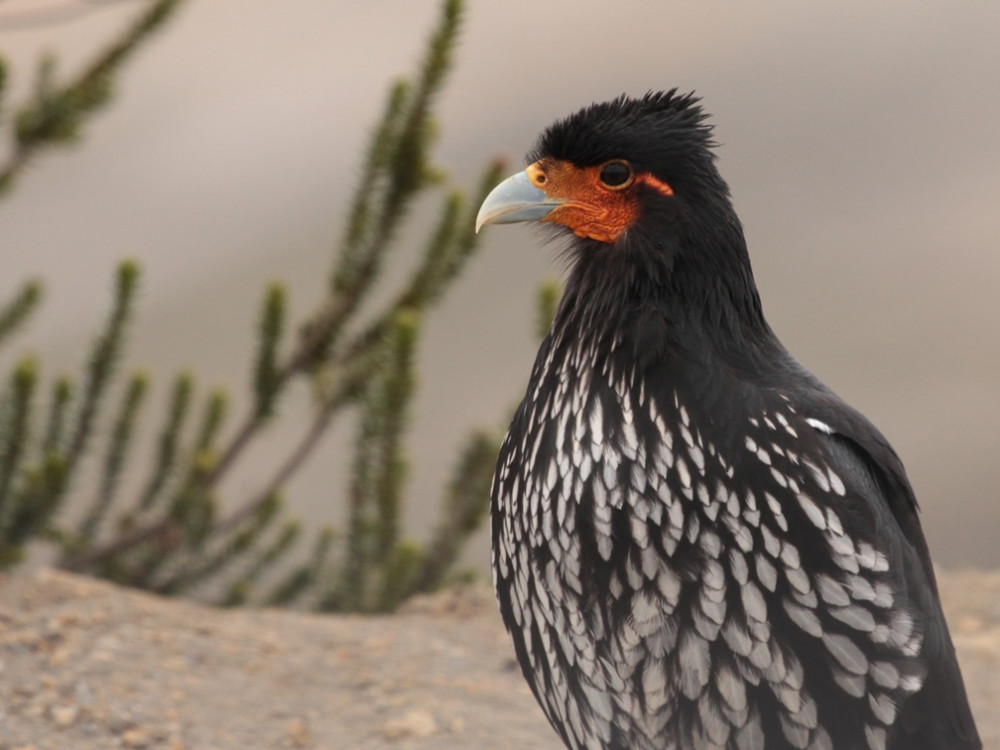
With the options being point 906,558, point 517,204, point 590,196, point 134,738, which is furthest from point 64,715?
point 906,558

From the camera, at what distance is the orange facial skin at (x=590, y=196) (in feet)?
10.4

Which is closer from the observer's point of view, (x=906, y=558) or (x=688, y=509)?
(x=688, y=509)

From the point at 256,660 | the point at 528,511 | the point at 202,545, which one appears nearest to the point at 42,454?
the point at 202,545

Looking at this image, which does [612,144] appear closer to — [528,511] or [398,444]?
[528,511]

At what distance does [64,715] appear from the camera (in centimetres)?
417

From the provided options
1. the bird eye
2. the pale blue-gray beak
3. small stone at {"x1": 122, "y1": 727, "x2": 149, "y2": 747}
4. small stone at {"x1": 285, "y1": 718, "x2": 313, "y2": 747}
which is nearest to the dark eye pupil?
the bird eye

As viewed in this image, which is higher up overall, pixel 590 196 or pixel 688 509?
pixel 590 196

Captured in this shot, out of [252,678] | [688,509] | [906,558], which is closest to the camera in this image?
[688,509]

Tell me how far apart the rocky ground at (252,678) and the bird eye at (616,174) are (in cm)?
208

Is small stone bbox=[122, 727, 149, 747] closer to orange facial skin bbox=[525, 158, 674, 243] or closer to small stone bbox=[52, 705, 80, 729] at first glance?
small stone bbox=[52, 705, 80, 729]

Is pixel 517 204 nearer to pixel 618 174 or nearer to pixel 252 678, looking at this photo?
pixel 618 174

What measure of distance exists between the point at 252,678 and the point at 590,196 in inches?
98.9

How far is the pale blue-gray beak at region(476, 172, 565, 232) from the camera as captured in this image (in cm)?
324

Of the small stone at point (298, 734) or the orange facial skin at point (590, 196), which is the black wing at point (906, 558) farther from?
the small stone at point (298, 734)
